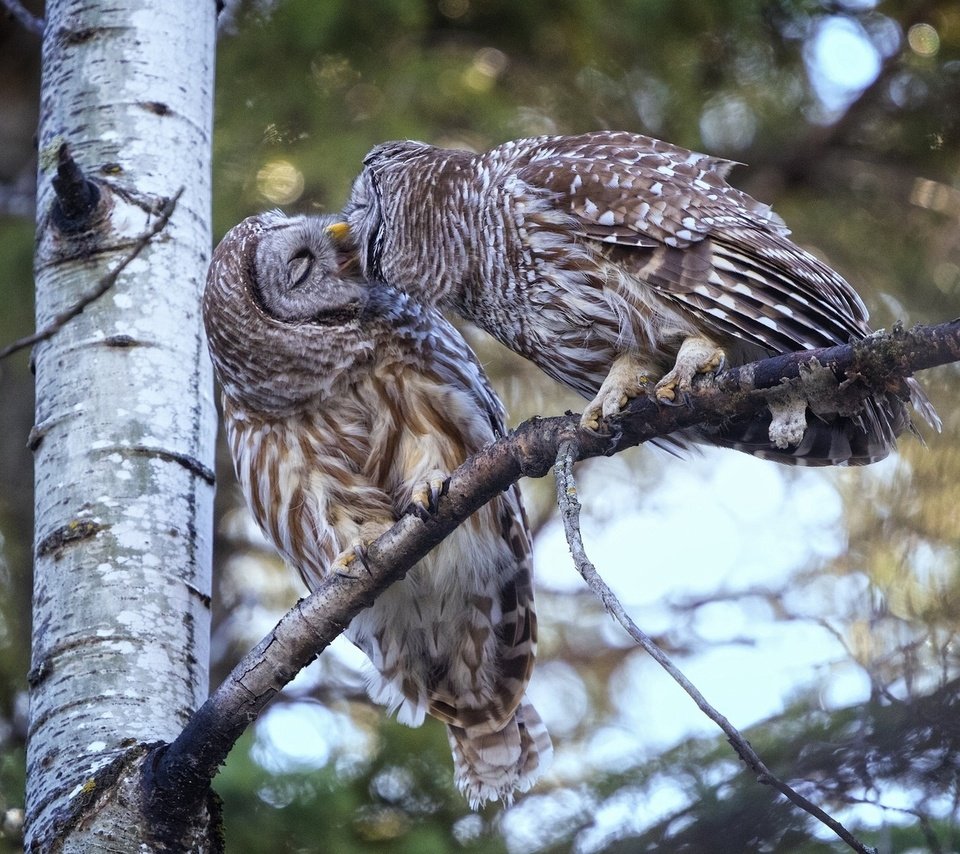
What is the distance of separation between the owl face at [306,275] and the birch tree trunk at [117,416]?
319mm

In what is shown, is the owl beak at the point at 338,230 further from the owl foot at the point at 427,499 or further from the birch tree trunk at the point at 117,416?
the owl foot at the point at 427,499

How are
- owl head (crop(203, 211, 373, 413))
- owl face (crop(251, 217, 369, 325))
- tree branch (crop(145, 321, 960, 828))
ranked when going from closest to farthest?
tree branch (crop(145, 321, 960, 828))
owl head (crop(203, 211, 373, 413))
owl face (crop(251, 217, 369, 325))

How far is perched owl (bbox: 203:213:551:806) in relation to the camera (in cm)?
345

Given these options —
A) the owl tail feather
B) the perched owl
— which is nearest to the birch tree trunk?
the perched owl

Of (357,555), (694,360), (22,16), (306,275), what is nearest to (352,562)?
(357,555)

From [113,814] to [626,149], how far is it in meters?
1.90

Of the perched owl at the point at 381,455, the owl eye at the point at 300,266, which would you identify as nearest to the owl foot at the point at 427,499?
the perched owl at the point at 381,455

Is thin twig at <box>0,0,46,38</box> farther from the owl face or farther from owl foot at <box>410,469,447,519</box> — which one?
owl foot at <box>410,469,447,519</box>

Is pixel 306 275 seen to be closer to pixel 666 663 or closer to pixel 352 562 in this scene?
pixel 352 562

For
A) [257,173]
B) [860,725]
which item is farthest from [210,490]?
[257,173]

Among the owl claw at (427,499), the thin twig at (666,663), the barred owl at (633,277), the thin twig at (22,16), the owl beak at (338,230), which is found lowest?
the thin twig at (666,663)

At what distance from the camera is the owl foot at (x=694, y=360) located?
8.95 feet

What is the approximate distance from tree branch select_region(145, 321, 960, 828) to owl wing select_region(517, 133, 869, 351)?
1.23 ft

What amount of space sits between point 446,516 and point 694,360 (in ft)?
2.08
